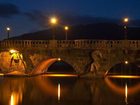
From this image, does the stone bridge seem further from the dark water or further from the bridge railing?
the dark water

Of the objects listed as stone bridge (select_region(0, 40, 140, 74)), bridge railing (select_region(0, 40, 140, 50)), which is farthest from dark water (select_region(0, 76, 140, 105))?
bridge railing (select_region(0, 40, 140, 50))

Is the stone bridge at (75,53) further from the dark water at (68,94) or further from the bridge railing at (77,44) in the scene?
the dark water at (68,94)

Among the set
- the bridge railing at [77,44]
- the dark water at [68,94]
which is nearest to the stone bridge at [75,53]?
the bridge railing at [77,44]

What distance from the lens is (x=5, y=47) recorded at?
156 feet

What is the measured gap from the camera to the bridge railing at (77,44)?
44.0m

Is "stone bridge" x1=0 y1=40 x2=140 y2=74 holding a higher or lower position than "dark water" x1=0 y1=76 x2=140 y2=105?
higher

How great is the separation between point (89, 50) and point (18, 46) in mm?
8198

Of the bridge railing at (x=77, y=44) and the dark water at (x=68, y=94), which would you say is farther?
the bridge railing at (x=77, y=44)

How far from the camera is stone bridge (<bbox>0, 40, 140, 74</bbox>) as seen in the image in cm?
4397

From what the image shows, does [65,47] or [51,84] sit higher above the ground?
[65,47]

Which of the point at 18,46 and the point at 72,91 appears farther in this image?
the point at 18,46

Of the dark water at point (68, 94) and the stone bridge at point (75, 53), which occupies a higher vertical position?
the stone bridge at point (75, 53)

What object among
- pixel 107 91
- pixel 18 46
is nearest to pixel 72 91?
pixel 107 91

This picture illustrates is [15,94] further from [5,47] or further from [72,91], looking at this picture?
[5,47]
